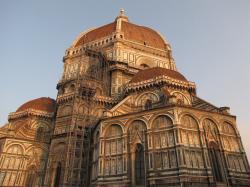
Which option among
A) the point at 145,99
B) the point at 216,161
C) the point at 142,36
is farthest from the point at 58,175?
the point at 142,36

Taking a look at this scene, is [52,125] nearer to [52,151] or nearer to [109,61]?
[52,151]

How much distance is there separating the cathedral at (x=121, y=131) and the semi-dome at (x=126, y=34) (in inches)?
11.7

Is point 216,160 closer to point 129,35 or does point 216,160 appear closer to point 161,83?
point 161,83

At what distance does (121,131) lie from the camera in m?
17.5

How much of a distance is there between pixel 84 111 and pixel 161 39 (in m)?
17.8

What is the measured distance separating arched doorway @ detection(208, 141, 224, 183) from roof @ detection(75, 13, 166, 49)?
18539 mm

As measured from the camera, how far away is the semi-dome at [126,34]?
104 feet

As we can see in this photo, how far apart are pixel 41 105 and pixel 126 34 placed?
14.0 metres

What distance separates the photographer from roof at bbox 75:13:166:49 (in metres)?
31.7

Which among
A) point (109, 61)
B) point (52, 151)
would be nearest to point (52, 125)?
point (52, 151)

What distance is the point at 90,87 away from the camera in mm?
24219

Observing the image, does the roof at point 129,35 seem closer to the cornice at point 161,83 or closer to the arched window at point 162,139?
the cornice at point 161,83

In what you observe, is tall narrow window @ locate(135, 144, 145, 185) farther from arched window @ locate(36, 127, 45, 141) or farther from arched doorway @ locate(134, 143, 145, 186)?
arched window @ locate(36, 127, 45, 141)

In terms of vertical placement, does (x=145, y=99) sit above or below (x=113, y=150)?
above
